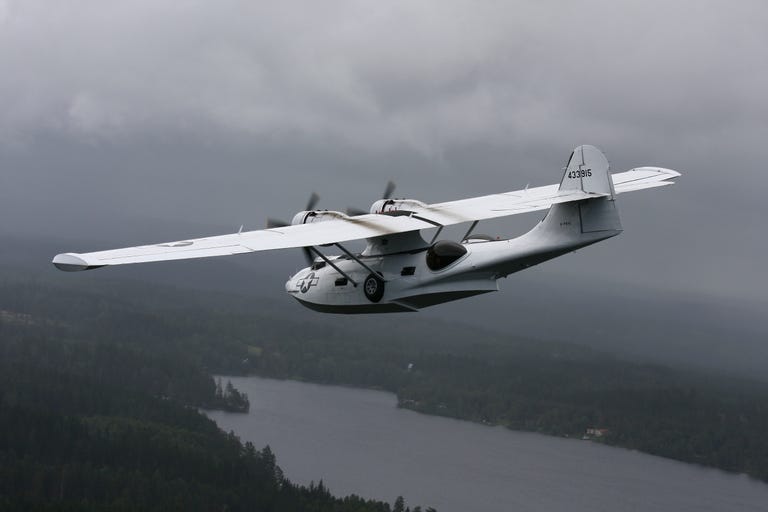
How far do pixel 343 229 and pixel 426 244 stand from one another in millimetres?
3677

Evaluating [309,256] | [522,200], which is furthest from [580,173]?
[309,256]

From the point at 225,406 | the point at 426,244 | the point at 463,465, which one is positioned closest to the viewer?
the point at 426,244

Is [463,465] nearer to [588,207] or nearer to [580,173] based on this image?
[580,173]

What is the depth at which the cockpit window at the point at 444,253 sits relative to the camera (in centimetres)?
3191

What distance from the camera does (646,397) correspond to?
18538 centimetres

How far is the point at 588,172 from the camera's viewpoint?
31906 mm

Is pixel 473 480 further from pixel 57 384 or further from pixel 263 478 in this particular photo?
pixel 57 384

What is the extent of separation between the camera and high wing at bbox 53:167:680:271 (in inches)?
1074

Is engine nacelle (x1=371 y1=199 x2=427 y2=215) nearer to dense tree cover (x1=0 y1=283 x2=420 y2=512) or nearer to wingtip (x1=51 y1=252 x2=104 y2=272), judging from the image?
wingtip (x1=51 y1=252 x2=104 y2=272)

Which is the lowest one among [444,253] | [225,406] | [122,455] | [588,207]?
[122,455]

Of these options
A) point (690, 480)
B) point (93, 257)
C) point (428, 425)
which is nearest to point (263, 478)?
point (428, 425)

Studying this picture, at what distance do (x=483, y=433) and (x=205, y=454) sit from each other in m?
61.7

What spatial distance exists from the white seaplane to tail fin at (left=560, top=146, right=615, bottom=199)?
0.13 ft

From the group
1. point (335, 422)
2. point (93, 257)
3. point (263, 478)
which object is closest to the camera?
point (93, 257)
